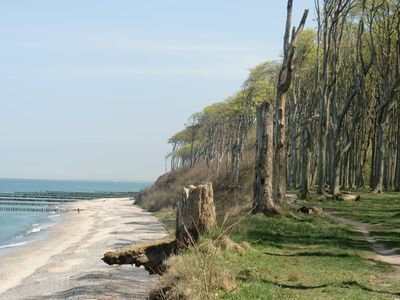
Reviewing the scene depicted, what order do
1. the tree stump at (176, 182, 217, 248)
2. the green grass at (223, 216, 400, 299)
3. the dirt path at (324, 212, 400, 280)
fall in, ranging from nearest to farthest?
the green grass at (223, 216, 400, 299) → the dirt path at (324, 212, 400, 280) → the tree stump at (176, 182, 217, 248)

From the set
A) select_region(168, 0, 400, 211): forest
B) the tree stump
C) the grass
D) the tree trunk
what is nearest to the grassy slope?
the grass

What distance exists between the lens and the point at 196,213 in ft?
51.0

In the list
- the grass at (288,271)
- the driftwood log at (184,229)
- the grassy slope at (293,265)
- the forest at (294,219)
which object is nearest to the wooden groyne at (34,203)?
the forest at (294,219)

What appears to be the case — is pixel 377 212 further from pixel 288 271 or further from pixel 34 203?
pixel 34 203

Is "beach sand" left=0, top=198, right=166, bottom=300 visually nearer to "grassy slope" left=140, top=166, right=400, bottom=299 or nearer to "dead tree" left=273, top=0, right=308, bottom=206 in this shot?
"grassy slope" left=140, top=166, right=400, bottom=299

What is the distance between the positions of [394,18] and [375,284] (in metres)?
25.8

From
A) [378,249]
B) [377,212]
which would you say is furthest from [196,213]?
[377,212]

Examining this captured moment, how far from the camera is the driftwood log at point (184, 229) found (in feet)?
51.0

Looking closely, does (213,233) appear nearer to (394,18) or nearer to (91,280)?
(91,280)

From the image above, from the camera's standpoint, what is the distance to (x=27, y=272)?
27422 mm

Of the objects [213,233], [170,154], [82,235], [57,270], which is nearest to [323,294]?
[213,233]

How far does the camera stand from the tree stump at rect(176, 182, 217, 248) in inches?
611

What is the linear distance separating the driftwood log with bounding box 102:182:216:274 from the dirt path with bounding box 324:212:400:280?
445 cm

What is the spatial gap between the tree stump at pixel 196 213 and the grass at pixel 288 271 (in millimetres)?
1018
